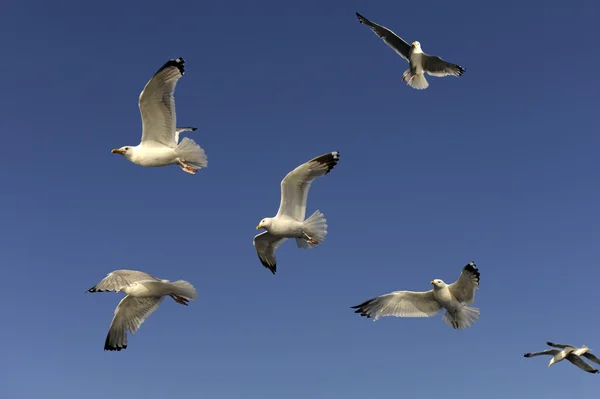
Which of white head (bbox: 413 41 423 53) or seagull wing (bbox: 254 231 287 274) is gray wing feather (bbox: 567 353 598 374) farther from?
white head (bbox: 413 41 423 53)

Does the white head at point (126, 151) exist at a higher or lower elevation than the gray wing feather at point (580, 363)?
higher

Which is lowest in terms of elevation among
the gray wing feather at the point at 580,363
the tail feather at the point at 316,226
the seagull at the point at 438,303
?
the gray wing feather at the point at 580,363

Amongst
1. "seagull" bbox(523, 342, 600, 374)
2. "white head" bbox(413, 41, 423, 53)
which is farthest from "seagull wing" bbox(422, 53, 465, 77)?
"seagull" bbox(523, 342, 600, 374)

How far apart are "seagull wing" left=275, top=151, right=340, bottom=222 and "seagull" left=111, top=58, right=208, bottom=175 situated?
1672mm

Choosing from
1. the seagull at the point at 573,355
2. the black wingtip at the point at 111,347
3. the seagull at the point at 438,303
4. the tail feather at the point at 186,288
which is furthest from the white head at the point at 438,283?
the black wingtip at the point at 111,347

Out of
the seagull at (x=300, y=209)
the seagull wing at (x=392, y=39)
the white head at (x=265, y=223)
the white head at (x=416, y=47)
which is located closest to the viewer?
the seagull at (x=300, y=209)

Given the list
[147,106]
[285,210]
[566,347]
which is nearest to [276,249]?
[285,210]

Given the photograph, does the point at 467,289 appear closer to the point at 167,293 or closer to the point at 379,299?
the point at 379,299

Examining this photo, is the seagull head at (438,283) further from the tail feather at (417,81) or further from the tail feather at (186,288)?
the tail feather at (417,81)

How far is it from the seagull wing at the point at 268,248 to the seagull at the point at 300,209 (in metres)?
0.85

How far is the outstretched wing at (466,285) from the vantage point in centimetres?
1262

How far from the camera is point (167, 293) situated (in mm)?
13078

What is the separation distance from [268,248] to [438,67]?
7.49 m

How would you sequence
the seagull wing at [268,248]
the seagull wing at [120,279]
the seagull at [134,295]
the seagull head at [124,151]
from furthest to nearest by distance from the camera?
the seagull wing at [268,248] < the seagull head at [124,151] < the seagull at [134,295] < the seagull wing at [120,279]
